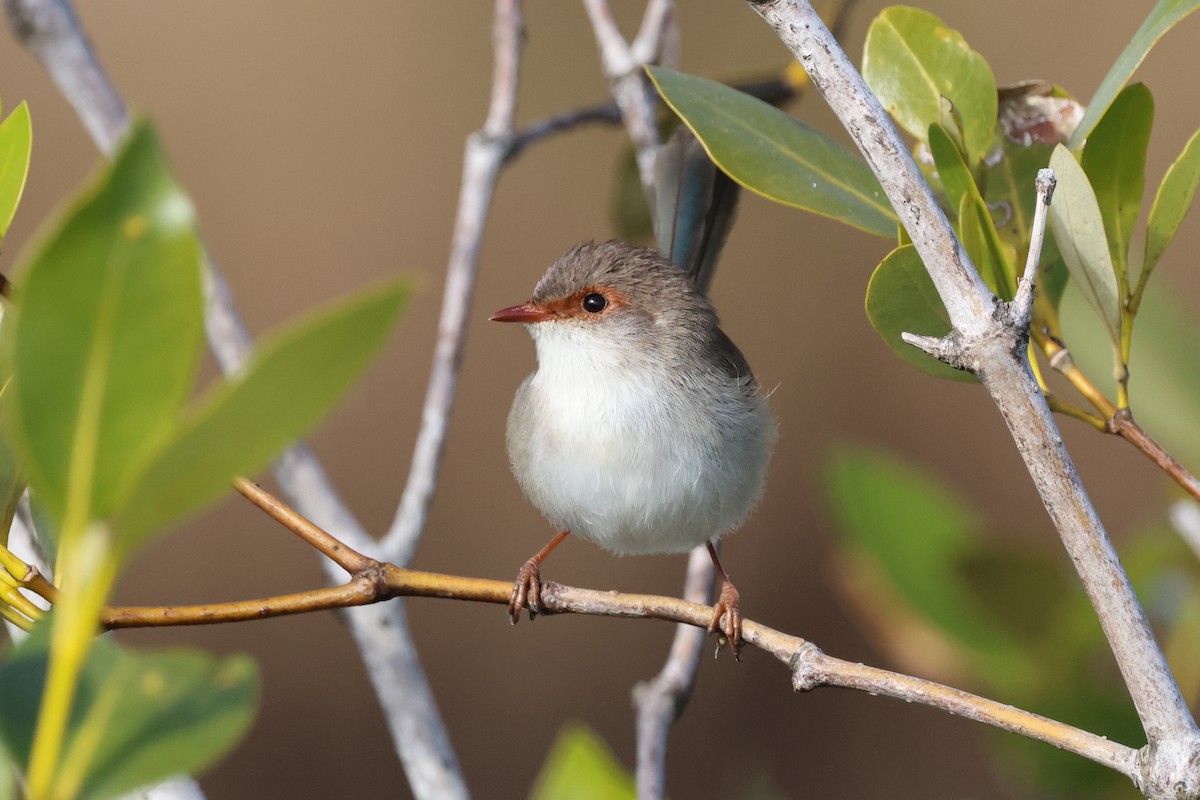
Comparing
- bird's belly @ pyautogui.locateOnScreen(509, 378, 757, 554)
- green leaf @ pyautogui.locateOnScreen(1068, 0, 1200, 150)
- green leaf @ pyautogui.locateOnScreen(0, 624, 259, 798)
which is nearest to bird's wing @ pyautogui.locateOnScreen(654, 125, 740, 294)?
bird's belly @ pyautogui.locateOnScreen(509, 378, 757, 554)

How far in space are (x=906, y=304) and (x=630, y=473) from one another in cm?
106

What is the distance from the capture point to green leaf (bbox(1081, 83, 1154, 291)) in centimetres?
132

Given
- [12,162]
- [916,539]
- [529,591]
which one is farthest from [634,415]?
[12,162]

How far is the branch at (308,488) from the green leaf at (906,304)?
3.37ft

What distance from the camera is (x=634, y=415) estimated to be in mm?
2328

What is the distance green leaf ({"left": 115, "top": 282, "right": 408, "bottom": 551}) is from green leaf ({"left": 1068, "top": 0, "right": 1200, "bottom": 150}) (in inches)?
38.1

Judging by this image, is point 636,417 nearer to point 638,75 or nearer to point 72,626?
point 638,75

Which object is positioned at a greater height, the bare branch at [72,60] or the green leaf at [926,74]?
the bare branch at [72,60]

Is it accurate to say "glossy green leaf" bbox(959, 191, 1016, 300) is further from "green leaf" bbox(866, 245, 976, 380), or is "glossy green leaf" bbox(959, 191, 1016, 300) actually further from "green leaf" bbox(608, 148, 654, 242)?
"green leaf" bbox(608, 148, 654, 242)

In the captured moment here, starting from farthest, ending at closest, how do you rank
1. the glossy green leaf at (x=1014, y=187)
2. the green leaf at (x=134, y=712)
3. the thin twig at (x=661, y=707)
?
the thin twig at (x=661, y=707) → the glossy green leaf at (x=1014, y=187) → the green leaf at (x=134, y=712)

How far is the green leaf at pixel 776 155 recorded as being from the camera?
1296 mm

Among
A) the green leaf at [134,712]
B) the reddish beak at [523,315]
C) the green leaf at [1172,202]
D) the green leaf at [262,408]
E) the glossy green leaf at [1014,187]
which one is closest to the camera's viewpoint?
the green leaf at [262,408]

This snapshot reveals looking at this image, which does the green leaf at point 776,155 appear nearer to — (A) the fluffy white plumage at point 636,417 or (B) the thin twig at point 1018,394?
(B) the thin twig at point 1018,394

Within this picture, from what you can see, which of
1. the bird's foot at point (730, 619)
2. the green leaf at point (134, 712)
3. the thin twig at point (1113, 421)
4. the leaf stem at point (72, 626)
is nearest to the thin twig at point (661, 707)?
the bird's foot at point (730, 619)
